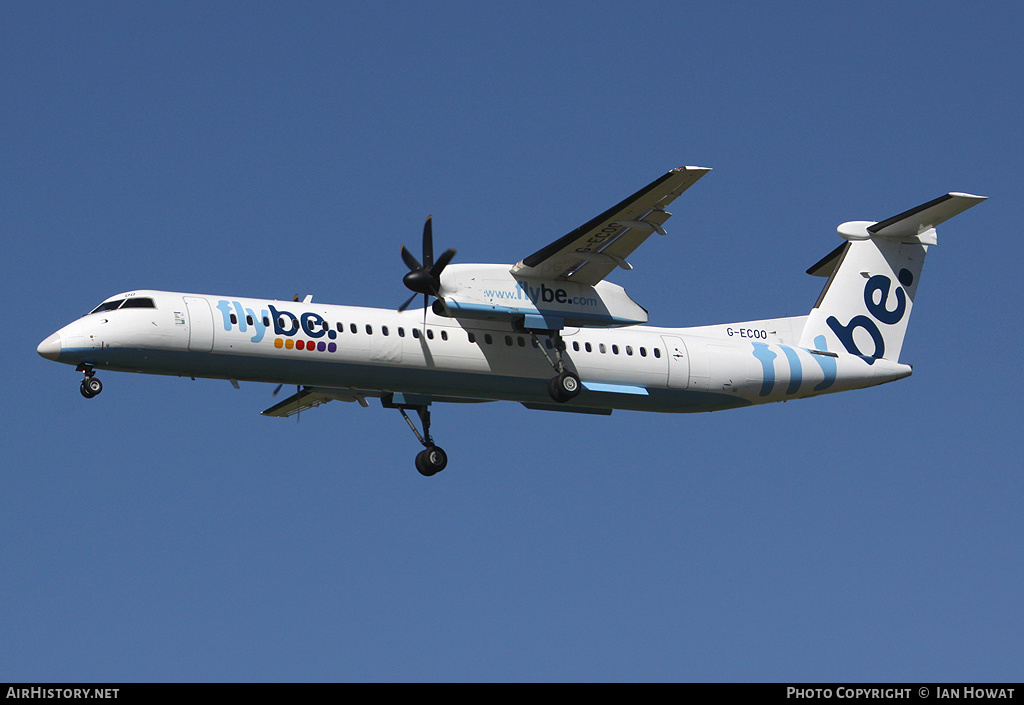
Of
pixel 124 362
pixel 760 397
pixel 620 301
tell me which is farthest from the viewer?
pixel 760 397

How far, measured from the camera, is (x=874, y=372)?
934 inches

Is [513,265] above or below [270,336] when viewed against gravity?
above

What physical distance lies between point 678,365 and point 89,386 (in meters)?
10.1

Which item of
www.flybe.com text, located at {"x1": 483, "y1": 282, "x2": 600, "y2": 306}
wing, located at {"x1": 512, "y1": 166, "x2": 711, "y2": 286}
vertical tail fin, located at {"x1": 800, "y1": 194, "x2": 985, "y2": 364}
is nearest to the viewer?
wing, located at {"x1": 512, "y1": 166, "x2": 711, "y2": 286}

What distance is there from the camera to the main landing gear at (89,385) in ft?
61.6

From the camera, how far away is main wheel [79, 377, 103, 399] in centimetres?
1877

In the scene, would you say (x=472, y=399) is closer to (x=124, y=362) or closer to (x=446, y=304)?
(x=446, y=304)

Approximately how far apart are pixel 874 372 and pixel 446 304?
8.68m

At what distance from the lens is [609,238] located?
20781mm

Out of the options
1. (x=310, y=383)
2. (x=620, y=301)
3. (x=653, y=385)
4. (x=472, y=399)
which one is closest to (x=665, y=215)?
(x=620, y=301)

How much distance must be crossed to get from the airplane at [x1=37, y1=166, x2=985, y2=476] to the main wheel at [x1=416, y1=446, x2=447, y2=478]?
0.03 metres

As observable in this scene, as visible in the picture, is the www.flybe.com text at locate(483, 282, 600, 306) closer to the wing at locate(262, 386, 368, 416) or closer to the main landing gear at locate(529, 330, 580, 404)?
the main landing gear at locate(529, 330, 580, 404)

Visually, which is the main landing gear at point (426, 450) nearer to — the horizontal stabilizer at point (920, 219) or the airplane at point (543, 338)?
the airplane at point (543, 338)

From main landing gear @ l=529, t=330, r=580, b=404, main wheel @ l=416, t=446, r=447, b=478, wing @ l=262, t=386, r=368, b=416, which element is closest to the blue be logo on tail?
main landing gear @ l=529, t=330, r=580, b=404
